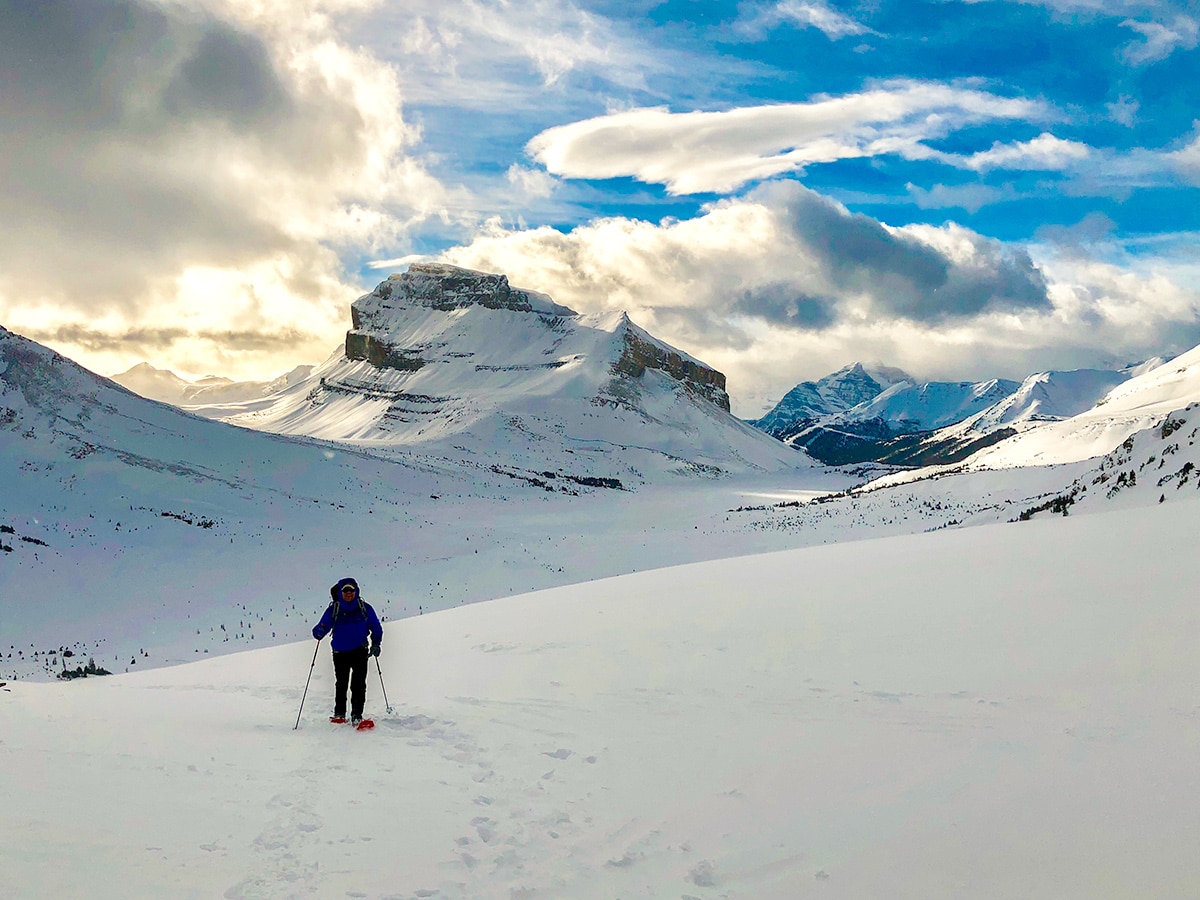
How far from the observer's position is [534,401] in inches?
5448

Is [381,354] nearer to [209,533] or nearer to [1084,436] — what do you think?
[1084,436]

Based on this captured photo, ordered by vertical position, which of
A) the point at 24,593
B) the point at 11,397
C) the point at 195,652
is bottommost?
the point at 195,652

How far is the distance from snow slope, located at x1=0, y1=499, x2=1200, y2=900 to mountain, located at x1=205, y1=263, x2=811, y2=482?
88743 mm

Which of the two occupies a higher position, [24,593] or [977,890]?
[24,593]

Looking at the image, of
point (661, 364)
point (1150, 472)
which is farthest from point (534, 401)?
point (1150, 472)

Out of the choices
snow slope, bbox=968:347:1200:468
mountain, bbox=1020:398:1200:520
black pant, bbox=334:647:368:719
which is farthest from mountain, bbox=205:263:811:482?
black pant, bbox=334:647:368:719

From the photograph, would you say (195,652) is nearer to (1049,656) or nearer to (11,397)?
(1049,656)

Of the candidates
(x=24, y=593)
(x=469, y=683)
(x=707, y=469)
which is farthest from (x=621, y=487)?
(x=469, y=683)

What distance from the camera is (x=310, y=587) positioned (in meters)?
22.9

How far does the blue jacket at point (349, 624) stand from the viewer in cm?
776

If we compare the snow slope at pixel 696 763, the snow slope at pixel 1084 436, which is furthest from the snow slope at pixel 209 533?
the snow slope at pixel 1084 436

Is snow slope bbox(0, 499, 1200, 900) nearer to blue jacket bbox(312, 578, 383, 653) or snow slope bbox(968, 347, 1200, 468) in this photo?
blue jacket bbox(312, 578, 383, 653)

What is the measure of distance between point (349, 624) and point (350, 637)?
16 centimetres

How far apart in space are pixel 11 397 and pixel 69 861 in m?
44.2
